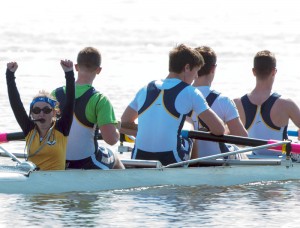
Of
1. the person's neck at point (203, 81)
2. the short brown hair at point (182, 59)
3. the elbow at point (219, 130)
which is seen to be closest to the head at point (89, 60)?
the short brown hair at point (182, 59)

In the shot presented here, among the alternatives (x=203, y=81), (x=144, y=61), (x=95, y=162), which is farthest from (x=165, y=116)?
(x=144, y=61)

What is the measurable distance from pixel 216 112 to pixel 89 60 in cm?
177

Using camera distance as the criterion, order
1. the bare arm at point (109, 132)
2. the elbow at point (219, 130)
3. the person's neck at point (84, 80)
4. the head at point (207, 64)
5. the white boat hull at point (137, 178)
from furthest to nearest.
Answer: the head at point (207, 64)
the elbow at point (219, 130)
the person's neck at point (84, 80)
the bare arm at point (109, 132)
the white boat hull at point (137, 178)

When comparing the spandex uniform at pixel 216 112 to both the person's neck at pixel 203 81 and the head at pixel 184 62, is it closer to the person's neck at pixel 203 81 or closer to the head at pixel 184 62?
the person's neck at pixel 203 81

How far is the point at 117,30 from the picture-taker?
41.0 meters

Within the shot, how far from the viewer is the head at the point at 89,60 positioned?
13.1 meters

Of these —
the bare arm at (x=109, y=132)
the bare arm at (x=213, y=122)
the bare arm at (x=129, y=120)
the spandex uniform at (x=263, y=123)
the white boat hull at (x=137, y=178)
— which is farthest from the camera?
the spandex uniform at (x=263, y=123)

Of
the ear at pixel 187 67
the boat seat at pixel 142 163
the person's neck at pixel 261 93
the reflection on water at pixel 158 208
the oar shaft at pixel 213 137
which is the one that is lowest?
the reflection on water at pixel 158 208

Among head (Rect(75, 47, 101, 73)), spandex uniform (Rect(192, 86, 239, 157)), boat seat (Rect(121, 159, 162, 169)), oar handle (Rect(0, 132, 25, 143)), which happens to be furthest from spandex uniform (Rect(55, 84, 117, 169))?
spandex uniform (Rect(192, 86, 239, 157))

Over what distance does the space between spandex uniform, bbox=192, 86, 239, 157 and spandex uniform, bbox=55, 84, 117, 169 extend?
57.9 inches

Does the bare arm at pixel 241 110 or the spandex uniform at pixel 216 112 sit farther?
the bare arm at pixel 241 110

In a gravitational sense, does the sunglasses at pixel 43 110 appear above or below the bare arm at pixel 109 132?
above

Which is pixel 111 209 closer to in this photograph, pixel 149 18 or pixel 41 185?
pixel 41 185

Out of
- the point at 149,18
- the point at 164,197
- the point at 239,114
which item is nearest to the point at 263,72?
the point at 239,114
